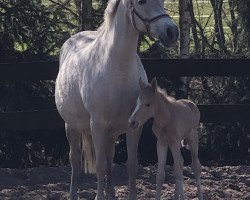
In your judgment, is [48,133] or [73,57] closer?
[73,57]

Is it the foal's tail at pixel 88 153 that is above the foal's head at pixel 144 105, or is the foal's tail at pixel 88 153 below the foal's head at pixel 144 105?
below

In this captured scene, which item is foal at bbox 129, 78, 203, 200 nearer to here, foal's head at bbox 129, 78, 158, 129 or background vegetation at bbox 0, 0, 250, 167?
foal's head at bbox 129, 78, 158, 129

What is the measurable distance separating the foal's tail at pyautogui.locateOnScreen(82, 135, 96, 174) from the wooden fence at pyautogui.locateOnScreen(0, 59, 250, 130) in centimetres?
147

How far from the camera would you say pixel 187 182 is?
8062mm

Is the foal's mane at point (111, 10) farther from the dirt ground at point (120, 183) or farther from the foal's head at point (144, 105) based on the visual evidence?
the dirt ground at point (120, 183)

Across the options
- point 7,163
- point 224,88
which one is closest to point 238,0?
point 224,88

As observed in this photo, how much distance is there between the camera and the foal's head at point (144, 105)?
6172mm

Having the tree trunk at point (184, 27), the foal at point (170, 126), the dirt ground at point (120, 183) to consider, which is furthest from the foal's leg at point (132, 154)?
the tree trunk at point (184, 27)

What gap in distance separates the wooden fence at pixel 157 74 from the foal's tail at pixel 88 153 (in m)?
1.47

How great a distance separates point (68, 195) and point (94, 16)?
11.5ft

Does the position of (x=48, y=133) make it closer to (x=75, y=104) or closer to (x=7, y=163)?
(x=7, y=163)

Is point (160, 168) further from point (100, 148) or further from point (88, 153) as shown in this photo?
point (88, 153)

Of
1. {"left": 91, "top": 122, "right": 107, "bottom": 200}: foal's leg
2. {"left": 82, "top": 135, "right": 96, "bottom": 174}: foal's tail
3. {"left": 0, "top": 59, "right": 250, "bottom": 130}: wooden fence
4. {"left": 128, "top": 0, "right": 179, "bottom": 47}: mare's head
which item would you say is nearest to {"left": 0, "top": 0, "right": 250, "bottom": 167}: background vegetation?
{"left": 0, "top": 59, "right": 250, "bottom": 130}: wooden fence

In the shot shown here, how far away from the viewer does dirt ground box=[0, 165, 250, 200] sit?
7512 millimetres
